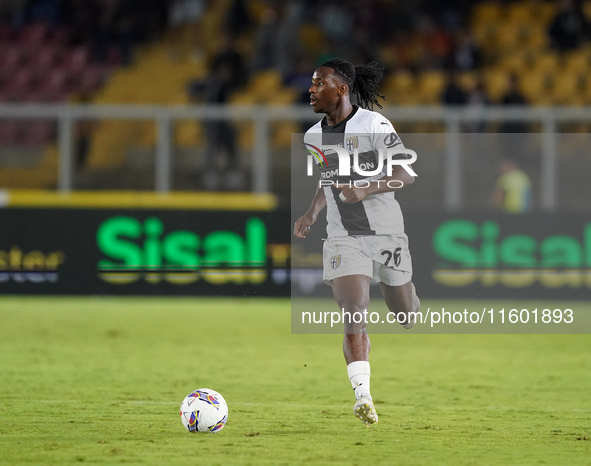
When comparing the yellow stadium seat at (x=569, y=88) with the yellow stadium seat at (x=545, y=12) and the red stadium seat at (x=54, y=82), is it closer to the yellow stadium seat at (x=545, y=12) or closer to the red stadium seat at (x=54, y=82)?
the yellow stadium seat at (x=545, y=12)

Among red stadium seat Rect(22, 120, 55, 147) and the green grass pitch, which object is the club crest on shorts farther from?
red stadium seat Rect(22, 120, 55, 147)

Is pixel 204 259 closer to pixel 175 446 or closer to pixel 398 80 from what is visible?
pixel 398 80

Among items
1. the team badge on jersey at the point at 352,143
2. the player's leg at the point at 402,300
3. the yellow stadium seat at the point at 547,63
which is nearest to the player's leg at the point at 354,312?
the player's leg at the point at 402,300

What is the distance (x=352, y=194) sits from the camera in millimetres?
6465

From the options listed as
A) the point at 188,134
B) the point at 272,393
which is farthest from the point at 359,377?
the point at 188,134

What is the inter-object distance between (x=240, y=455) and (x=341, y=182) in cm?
204

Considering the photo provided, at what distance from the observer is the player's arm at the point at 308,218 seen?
6887 millimetres

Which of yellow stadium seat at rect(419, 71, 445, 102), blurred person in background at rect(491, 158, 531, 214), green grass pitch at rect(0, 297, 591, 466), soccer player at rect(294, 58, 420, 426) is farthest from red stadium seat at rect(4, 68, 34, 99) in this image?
soccer player at rect(294, 58, 420, 426)

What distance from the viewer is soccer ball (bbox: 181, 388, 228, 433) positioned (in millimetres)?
6148

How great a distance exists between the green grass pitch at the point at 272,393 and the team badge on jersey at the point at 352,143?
178 centimetres

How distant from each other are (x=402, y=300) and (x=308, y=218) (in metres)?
0.83

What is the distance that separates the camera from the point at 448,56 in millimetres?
18625

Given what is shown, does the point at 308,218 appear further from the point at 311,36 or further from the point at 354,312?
the point at 311,36

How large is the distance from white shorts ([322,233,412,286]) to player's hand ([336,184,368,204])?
1.02 ft
